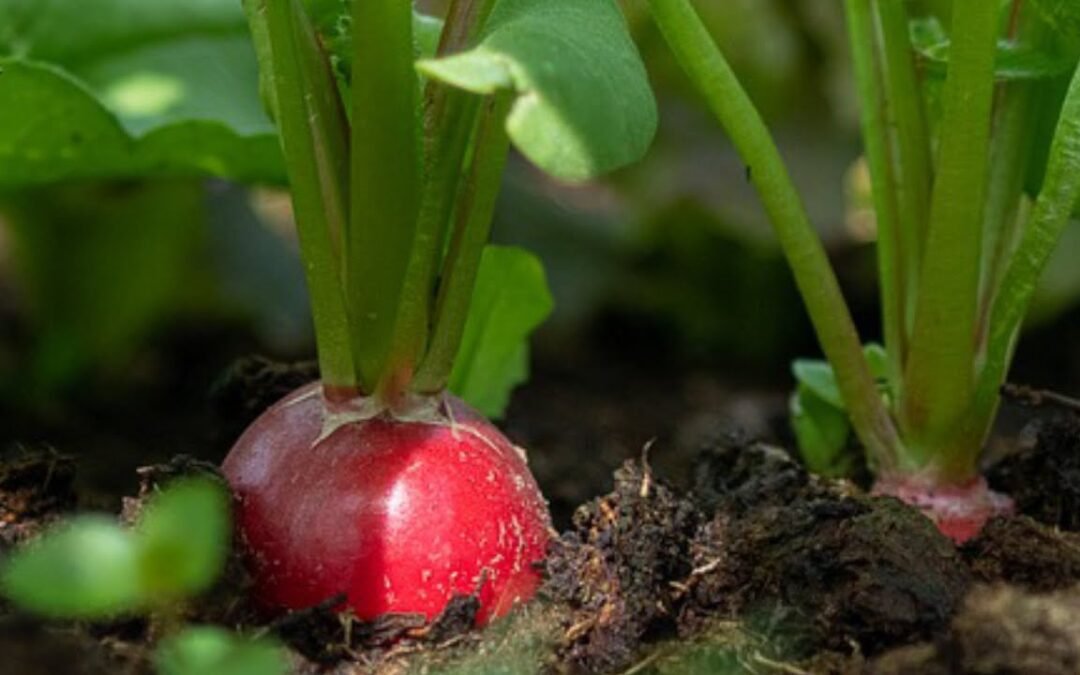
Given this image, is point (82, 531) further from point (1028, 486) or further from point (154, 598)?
point (1028, 486)

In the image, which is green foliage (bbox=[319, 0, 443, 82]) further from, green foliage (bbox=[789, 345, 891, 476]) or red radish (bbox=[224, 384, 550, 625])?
green foliage (bbox=[789, 345, 891, 476])

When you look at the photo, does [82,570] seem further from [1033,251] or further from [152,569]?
[1033,251]

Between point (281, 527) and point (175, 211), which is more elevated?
point (281, 527)

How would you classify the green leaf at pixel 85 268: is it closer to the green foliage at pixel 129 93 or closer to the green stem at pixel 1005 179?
the green foliage at pixel 129 93

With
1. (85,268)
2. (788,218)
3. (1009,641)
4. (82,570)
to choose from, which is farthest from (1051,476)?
(85,268)

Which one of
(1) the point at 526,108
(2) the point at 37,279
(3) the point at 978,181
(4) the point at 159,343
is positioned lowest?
(4) the point at 159,343

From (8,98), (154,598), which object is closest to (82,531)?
(154,598)

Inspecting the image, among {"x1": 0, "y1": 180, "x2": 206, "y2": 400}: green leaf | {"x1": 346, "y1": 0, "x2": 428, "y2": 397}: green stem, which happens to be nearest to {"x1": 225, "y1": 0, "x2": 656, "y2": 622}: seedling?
{"x1": 346, "y1": 0, "x2": 428, "y2": 397}: green stem
